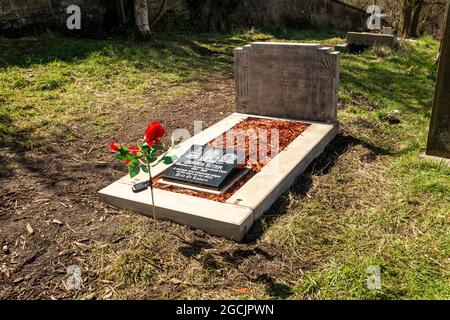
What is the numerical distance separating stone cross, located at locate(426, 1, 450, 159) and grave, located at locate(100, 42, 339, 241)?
1.18 metres

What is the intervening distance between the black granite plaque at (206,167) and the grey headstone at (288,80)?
161 centimetres

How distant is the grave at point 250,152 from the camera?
3.63 meters

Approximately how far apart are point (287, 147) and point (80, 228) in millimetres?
2362

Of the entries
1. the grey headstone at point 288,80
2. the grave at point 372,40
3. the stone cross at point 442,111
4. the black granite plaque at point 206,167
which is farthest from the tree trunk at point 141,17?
the stone cross at point 442,111

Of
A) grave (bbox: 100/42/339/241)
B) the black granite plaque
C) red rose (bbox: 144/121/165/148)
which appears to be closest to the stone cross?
grave (bbox: 100/42/339/241)

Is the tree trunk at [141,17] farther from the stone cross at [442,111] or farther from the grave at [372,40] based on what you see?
the stone cross at [442,111]

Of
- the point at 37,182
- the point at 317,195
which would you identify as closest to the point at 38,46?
the point at 37,182

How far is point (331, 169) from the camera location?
461cm

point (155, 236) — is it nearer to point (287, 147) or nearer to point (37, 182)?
point (37, 182)

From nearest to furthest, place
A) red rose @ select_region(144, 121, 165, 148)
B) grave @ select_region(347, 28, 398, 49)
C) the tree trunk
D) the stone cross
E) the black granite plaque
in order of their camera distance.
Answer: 1. red rose @ select_region(144, 121, 165, 148)
2. the black granite plaque
3. the stone cross
4. the tree trunk
5. grave @ select_region(347, 28, 398, 49)

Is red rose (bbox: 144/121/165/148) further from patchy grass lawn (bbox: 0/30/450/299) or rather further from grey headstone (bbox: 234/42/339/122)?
grey headstone (bbox: 234/42/339/122)

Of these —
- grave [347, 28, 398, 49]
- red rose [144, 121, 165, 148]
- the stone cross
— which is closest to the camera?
red rose [144, 121, 165, 148]

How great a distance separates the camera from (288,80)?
217 inches

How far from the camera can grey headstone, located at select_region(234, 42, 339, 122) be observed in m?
5.23
